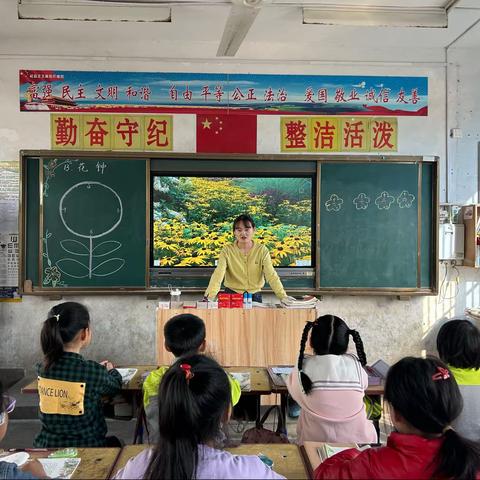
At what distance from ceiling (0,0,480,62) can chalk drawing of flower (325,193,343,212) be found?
4.27ft

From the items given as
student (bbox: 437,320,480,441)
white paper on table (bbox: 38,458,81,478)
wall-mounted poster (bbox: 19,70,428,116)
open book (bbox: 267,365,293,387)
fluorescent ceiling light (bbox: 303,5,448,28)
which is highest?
fluorescent ceiling light (bbox: 303,5,448,28)

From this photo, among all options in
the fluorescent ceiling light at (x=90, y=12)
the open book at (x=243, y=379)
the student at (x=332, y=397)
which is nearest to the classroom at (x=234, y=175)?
the fluorescent ceiling light at (x=90, y=12)

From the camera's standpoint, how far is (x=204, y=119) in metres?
4.64

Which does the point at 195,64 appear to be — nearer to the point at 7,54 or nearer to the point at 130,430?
the point at 7,54

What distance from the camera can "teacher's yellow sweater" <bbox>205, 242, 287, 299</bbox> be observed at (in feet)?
13.3

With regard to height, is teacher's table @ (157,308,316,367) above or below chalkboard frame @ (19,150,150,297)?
below

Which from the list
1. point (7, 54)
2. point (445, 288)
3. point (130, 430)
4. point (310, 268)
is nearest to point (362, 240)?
point (310, 268)

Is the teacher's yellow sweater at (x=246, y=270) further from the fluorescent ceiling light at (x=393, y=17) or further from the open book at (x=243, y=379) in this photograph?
the fluorescent ceiling light at (x=393, y=17)

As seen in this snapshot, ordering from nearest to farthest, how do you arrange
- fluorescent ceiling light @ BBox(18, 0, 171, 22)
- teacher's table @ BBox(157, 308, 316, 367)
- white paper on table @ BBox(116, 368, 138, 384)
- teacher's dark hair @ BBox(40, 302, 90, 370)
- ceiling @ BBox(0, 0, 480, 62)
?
teacher's dark hair @ BBox(40, 302, 90, 370) < white paper on table @ BBox(116, 368, 138, 384) < fluorescent ceiling light @ BBox(18, 0, 171, 22) < ceiling @ BBox(0, 0, 480, 62) < teacher's table @ BBox(157, 308, 316, 367)

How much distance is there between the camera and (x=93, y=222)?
15.0ft

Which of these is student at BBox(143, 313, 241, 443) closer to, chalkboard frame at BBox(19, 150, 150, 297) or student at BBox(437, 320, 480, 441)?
student at BBox(437, 320, 480, 441)

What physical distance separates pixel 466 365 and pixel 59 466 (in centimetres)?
160

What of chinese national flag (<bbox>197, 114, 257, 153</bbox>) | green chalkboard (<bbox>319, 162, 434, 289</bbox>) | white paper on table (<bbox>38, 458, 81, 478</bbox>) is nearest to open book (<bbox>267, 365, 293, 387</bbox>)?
white paper on table (<bbox>38, 458, 81, 478</bbox>)

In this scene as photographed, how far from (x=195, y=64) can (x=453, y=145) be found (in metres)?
2.54
